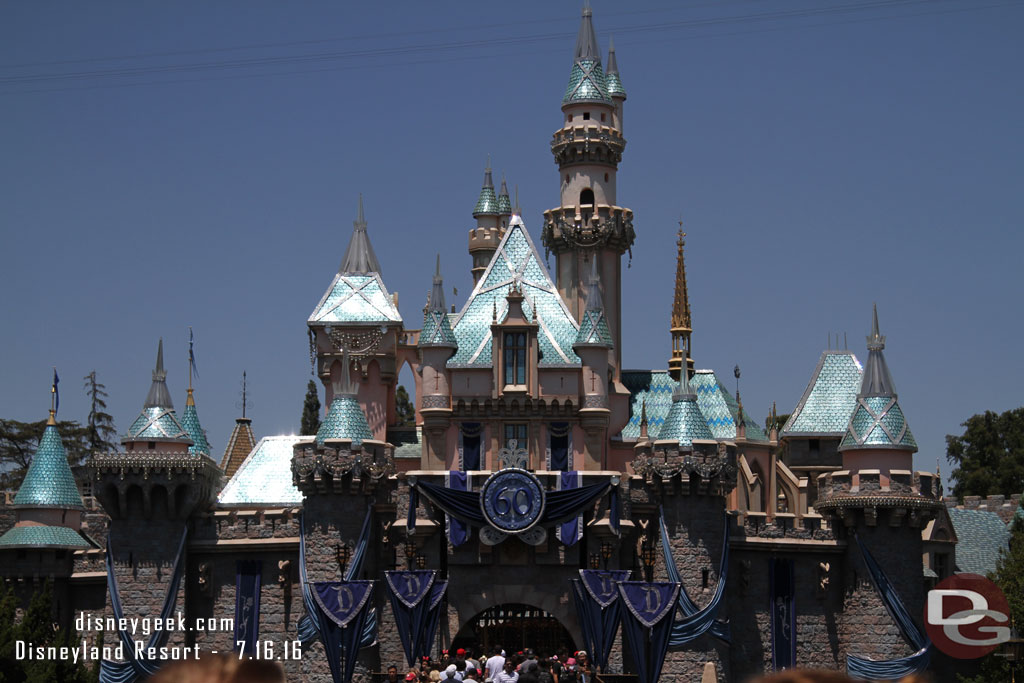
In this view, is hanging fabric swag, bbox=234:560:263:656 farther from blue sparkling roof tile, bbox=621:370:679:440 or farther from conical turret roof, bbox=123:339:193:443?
blue sparkling roof tile, bbox=621:370:679:440

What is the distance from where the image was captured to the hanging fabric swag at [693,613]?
41406mm

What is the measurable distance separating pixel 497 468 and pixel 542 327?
509cm

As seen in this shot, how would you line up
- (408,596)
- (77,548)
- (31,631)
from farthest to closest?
(77,548), (31,631), (408,596)

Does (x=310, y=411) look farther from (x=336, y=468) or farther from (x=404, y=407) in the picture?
(x=336, y=468)

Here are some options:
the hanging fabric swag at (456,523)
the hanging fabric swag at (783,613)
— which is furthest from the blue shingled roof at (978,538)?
the hanging fabric swag at (456,523)

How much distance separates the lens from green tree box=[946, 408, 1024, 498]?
68.8 m

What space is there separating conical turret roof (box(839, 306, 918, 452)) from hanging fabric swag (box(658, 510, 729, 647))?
5312mm

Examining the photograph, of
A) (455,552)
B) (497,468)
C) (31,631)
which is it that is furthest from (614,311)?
(31,631)

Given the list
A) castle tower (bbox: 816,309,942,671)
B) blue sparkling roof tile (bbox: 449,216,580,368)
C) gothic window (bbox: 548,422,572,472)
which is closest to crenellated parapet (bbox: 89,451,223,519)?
blue sparkling roof tile (bbox: 449,216,580,368)

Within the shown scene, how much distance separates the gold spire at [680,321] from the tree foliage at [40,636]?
20.9 meters

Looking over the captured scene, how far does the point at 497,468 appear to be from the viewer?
45.4 meters

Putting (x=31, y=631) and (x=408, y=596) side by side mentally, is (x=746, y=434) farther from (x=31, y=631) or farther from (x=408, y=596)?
(x=31, y=631)

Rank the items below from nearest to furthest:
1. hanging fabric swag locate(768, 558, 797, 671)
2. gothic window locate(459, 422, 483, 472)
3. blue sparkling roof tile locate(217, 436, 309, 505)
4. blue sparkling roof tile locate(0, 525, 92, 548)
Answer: hanging fabric swag locate(768, 558, 797, 671)
blue sparkling roof tile locate(0, 525, 92, 548)
gothic window locate(459, 422, 483, 472)
blue sparkling roof tile locate(217, 436, 309, 505)

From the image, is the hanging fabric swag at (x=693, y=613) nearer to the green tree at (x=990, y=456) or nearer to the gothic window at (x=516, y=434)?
the gothic window at (x=516, y=434)
